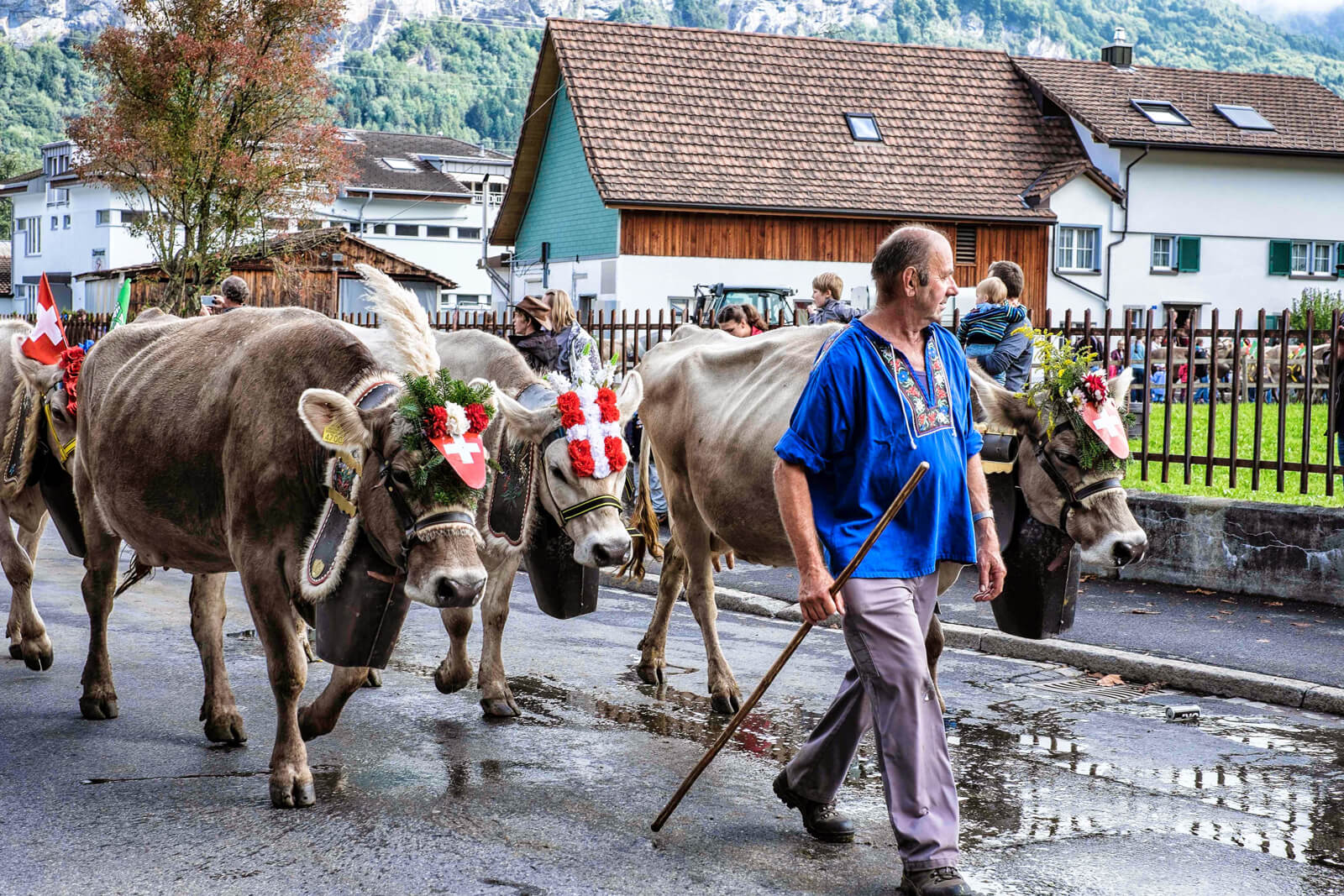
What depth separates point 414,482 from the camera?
213 inches

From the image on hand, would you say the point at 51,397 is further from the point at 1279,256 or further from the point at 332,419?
the point at 1279,256

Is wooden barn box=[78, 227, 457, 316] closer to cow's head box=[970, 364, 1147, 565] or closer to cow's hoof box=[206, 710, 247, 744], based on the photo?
cow's hoof box=[206, 710, 247, 744]

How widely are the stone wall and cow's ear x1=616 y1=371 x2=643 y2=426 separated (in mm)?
5068

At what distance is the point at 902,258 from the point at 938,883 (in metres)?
1.94

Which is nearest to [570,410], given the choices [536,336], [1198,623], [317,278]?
[536,336]

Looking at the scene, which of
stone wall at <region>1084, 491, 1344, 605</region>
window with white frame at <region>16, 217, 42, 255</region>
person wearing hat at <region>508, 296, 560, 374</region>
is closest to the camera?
stone wall at <region>1084, 491, 1344, 605</region>

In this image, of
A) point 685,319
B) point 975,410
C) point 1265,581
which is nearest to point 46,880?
point 975,410

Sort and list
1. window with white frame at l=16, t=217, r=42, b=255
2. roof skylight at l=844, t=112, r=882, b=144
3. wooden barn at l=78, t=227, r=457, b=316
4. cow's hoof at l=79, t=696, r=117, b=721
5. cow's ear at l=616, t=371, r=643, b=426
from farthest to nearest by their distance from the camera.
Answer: window with white frame at l=16, t=217, r=42, b=255
wooden barn at l=78, t=227, r=457, b=316
roof skylight at l=844, t=112, r=882, b=144
cow's ear at l=616, t=371, r=643, b=426
cow's hoof at l=79, t=696, r=117, b=721

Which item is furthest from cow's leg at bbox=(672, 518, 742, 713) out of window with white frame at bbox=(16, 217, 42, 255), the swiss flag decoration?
window with white frame at bbox=(16, 217, 42, 255)

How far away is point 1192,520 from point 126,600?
7.62 meters

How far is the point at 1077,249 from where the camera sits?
45.0 meters

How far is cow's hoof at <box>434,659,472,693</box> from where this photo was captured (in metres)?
7.20

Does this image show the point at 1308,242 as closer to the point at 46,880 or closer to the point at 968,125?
the point at 968,125

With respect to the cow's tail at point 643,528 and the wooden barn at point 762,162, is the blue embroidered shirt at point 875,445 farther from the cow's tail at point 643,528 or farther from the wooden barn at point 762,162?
the wooden barn at point 762,162
